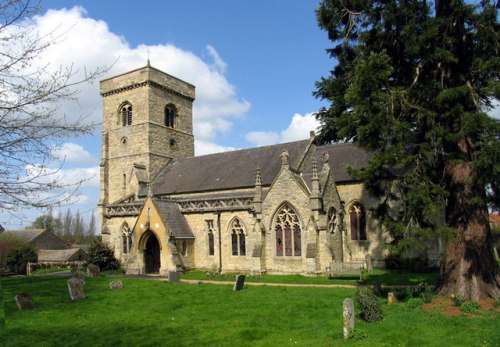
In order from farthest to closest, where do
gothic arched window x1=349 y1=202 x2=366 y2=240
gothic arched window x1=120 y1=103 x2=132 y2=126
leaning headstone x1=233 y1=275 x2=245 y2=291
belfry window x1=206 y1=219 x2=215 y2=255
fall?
gothic arched window x1=120 y1=103 x2=132 y2=126 → belfry window x1=206 y1=219 x2=215 y2=255 → gothic arched window x1=349 y1=202 x2=366 y2=240 → leaning headstone x1=233 y1=275 x2=245 y2=291

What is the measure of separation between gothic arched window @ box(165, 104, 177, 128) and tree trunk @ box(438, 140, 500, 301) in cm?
3267

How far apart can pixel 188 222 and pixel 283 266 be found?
335 inches

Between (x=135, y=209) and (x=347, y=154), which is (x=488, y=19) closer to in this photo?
(x=347, y=154)

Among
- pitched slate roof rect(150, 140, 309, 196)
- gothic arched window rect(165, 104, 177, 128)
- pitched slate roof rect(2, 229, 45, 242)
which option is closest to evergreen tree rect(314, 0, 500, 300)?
pitched slate roof rect(150, 140, 309, 196)

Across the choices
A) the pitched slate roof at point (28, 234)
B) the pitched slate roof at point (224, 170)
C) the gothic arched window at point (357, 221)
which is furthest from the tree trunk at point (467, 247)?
the pitched slate roof at point (28, 234)

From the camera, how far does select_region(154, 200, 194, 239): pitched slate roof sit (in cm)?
2888

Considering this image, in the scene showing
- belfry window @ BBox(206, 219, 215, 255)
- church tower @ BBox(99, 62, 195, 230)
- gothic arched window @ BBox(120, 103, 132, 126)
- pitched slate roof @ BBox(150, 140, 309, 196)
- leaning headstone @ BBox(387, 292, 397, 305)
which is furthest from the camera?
gothic arched window @ BBox(120, 103, 132, 126)

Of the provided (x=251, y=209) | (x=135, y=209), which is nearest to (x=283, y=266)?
(x=251, y=209)

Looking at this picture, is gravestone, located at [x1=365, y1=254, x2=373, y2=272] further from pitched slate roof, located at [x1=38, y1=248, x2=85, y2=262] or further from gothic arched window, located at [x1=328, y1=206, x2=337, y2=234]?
pitched slate roof, located at [x1=38, y1=248, x2=85, y2=262]

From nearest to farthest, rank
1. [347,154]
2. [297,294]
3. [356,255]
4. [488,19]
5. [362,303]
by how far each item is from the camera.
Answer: [362,303] → [488,19] → [297,294] → [356,255] → [347,154]

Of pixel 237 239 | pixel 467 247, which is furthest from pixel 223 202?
pixel 467 247

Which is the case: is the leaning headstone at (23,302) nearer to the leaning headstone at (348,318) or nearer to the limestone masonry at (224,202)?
the leaning headstone at (348,318)

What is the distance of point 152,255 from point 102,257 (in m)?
4.32

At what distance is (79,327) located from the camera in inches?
463
